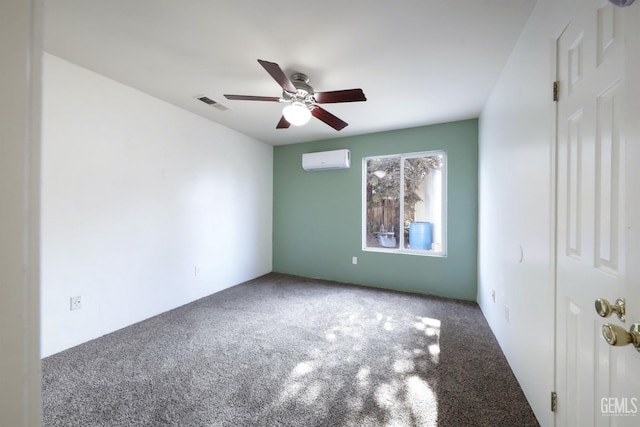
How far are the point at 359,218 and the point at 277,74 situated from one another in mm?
2637

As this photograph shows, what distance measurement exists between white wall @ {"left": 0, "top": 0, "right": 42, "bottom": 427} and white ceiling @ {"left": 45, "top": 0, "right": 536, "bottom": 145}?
152 cm

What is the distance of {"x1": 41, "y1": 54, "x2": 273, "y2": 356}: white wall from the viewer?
210 centimetres

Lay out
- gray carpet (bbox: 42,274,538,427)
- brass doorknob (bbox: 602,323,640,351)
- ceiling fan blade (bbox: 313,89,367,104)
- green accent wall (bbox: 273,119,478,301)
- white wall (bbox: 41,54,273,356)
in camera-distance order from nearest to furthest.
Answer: brass doorknob (bbox: 602,323,640,351)
gray carpet (bbox: 42,274,538,427)
ceiling fan blade (bbox: 313,89,367,104)
white wall (bbox: 41,54,273,356)
green accent wall (bbox: 273,119,478,301)

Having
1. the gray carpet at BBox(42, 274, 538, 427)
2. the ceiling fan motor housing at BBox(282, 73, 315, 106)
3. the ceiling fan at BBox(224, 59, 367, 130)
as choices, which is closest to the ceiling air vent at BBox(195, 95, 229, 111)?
the ceiling fan at BBox(224, 59, 367, 130)

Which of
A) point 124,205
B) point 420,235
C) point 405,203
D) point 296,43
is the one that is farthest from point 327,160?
point 124,205

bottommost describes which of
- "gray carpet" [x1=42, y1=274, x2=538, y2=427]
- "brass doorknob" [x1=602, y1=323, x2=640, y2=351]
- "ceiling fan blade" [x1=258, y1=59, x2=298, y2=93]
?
A: "gray carpet" [x1=42, y1=274, x2=538, y2=427]

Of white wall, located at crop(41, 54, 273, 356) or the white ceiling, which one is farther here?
white wall, located at crop(41, 54, 273, 356)

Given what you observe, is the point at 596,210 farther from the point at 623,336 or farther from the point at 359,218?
the point at 359,218

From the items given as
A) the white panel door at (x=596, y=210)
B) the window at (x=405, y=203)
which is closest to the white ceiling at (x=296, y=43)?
the white panel door at (x=596, y=210)

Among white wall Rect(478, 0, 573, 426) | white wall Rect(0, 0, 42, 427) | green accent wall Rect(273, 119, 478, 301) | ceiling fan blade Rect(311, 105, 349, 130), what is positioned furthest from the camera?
green accent wall Rect(273, 119, 478, 301)

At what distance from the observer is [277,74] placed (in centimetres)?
178

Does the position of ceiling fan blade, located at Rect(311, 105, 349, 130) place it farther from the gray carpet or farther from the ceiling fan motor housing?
the gray carpet

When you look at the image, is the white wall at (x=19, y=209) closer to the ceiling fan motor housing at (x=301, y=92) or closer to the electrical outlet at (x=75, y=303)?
the ceiling fan motor housing at (x=301, y=92)

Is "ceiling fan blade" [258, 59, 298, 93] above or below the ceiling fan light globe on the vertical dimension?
above
